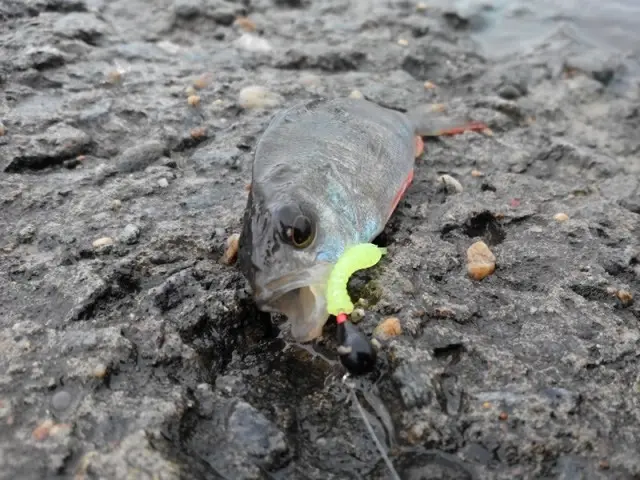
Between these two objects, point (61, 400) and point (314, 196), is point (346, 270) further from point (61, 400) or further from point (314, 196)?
point (61, 400)

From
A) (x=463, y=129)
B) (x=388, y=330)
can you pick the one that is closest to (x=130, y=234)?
(x=388, y=330)

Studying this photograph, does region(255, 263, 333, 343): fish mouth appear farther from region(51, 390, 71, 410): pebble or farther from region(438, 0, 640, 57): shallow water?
region(438, 0, 640, 57): shallow water

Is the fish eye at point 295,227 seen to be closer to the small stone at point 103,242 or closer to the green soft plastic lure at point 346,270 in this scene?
the green soft plastic lure at point 346,270

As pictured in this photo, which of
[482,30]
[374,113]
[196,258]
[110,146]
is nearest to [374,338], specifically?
[196,258]

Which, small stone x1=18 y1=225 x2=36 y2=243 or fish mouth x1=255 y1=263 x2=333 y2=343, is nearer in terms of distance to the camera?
fish mouth x1=255 y1=263 x2=333 y2=343

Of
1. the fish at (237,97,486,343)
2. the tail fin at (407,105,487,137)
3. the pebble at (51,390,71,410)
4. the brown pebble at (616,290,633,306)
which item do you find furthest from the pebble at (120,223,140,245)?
the brown pebble at (616,290,633,306)
